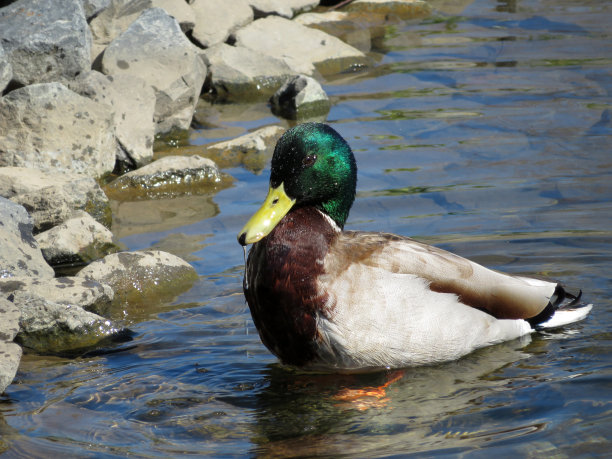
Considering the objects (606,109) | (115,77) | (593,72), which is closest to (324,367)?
(115,77)

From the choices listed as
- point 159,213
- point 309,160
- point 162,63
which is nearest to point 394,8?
point 162,63

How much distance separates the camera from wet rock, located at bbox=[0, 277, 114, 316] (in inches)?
222

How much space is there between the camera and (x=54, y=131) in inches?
307

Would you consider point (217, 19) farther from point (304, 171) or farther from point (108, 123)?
point (304, 171)

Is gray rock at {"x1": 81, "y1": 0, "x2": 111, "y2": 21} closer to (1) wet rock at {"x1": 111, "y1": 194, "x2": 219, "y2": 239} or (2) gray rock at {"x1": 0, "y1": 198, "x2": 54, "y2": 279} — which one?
(1) wet rock at {"x1": 111, "y1": 194, "x2": 219, "y2": 239}

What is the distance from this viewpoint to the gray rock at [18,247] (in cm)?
595

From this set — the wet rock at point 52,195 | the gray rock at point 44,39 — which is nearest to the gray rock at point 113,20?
the gray rock at point 44,39

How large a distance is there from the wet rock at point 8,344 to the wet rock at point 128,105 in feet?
10.8

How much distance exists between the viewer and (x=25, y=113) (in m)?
7.74

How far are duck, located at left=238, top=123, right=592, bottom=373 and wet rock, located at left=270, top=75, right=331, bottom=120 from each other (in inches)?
181

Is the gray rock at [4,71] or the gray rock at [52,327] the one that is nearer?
the gray rock at [52,327]

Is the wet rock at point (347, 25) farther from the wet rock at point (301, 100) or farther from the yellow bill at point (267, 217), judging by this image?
the yellow bill at point (267, 217)

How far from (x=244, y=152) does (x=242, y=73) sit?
6.67 feet

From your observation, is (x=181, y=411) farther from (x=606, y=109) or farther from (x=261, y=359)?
(x=606, y=109)
